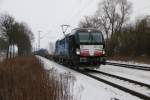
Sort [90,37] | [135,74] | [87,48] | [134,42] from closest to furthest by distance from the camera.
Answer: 1. [135,74]
2. [87,48]
3. [90,37]
4. [134,42]

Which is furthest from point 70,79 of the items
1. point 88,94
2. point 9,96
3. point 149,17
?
point 149,17

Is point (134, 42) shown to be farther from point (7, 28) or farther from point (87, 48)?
point (87, 48)

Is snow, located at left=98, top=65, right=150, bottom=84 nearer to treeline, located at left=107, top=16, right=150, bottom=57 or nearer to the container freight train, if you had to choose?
the container freight train

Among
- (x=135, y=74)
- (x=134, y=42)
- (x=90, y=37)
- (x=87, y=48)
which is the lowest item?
(x=135, y=74)

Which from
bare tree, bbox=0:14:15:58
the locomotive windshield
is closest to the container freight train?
the locomotive windshield

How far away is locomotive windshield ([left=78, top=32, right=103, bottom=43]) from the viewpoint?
21.7 m

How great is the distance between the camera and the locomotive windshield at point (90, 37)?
2172 cm

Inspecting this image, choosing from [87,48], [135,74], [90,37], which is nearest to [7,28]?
[90,37]

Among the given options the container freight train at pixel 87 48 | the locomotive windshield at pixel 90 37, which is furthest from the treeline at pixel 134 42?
the container freight train at pixel 87 48

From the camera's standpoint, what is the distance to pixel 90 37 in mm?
21969

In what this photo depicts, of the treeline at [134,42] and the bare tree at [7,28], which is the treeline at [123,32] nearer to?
the treeline at [134,42]

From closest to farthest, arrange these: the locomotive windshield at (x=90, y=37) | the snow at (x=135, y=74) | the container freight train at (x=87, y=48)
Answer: the snow at (x=135, y=74) < the container freight train at (x=87, y=48) < the locomotive windshield at (x=90, y=37)

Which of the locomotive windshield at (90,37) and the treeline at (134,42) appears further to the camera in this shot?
the treeline at (134,42)

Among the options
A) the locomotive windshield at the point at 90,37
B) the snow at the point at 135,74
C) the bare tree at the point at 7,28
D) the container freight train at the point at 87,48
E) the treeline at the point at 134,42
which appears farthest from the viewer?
the bare tree at the point at 7,28
